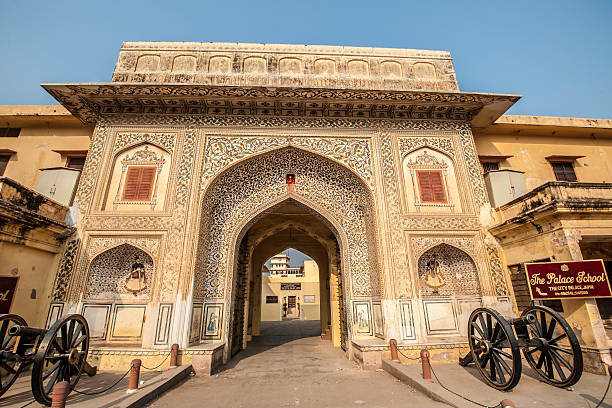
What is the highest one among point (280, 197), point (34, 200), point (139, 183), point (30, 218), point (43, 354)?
point (139, 183)

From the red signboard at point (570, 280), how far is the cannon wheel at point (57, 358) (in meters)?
7.94

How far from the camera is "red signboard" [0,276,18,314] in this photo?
18.7 ft

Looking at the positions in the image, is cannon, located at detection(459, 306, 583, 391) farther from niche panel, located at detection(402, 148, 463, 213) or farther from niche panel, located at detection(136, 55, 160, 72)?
niche panel, located at detection(136, 55, 160, 72)

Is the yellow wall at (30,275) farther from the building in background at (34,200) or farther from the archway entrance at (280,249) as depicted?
the archway entrance at (280,249)

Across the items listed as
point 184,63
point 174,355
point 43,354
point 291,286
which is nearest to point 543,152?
point 184,63

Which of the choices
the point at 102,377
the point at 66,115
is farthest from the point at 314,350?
the point at 66,115

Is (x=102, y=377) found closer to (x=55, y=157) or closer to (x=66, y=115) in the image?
(x=55, y=157)

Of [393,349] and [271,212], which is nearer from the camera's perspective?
[393,349]

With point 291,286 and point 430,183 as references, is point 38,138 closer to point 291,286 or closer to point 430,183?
point 430,183

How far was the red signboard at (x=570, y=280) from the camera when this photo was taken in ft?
17.5

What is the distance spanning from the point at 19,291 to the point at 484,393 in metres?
8.66

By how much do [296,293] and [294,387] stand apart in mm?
20724

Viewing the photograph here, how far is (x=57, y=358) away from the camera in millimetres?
4090

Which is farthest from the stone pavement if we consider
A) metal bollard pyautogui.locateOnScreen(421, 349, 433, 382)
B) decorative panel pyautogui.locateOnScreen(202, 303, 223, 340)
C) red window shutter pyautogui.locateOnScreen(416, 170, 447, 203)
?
decorative panel pyautogui.locateOnScreen(202, 303, 223, 340)
